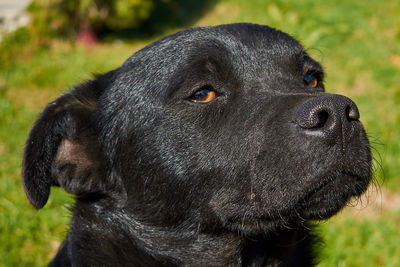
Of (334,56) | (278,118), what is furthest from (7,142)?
(334,56)

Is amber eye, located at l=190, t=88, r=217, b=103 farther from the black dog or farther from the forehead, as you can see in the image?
the forehead

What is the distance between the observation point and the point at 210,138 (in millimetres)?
2902

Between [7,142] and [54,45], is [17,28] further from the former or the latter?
[7,142]

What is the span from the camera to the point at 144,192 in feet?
10.5

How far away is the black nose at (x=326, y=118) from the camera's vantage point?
8.12ft

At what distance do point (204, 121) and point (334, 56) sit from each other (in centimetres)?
714

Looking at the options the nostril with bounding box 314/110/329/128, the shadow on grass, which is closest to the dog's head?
the nostril with bounding box 314/110/329/128

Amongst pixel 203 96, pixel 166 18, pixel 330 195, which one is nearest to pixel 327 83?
pixel 166 18

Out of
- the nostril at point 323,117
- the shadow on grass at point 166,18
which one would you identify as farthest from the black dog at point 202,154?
the shadow on grass at point 166,18

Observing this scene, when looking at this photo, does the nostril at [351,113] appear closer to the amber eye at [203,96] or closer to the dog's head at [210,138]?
the dog's head at [210,138]

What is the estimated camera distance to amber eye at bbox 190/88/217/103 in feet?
9.71

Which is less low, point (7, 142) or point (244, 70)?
point (244, 70)

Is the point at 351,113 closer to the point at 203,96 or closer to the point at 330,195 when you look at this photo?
the point at 330,195

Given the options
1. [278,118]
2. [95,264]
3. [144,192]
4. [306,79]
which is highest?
[278,118]
